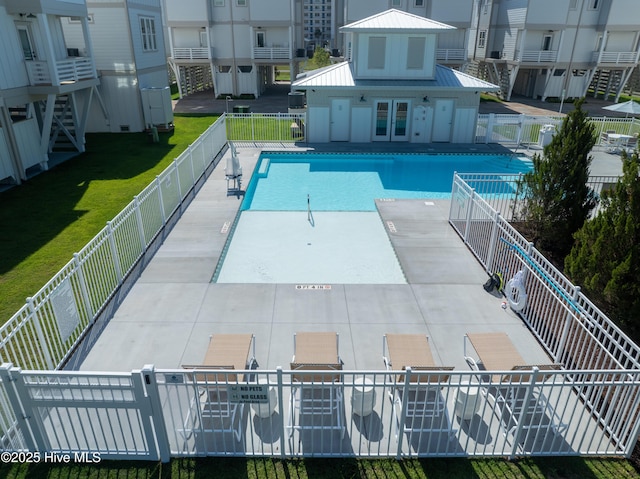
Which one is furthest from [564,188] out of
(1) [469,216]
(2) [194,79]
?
(2) [194,79]

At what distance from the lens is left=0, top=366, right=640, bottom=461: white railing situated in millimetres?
5316

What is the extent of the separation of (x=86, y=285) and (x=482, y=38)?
146 ft

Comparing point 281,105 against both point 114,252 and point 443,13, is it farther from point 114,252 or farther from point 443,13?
point 114,252

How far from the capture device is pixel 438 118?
A: 877 inches

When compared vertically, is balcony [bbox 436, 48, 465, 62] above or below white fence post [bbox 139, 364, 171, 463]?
above

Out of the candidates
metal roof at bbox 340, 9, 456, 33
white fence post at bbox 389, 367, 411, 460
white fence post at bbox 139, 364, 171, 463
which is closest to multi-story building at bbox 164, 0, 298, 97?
metal roof at bbox 340, 9, 456, 33

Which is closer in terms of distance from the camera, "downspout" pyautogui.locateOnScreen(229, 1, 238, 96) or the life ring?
the life ring

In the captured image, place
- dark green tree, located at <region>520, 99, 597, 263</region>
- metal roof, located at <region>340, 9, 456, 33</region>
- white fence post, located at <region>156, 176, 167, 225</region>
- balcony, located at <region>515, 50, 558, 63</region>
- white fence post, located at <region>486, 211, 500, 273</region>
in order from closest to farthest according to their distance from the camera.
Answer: white fence post, located at <region>486, 211, 500, 273</region> → dark green tree, located at <region>520, 99, 597, 263</region> → white fence post, located at <region>156, 176, 167, 225</region> → metal roof, located at <region>340, 9, 456, 33</region> → balcony, located at <region>515, 50, 558, 63</region>

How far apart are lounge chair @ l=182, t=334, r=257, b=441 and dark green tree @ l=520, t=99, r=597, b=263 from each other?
8429mm

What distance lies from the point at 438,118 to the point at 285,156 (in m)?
7.92

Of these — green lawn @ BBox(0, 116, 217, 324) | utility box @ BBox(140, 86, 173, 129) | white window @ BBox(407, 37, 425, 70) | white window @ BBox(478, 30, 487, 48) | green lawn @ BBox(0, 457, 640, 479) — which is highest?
white window @ BBox(478, 30, 487, 48)

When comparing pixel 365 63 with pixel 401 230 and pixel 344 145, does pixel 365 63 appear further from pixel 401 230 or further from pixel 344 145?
pixel 401 230

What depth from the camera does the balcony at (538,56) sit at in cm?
3528

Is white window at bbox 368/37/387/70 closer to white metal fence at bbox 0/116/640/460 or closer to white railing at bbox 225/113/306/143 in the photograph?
white railing at bbox 225/113/306/143
